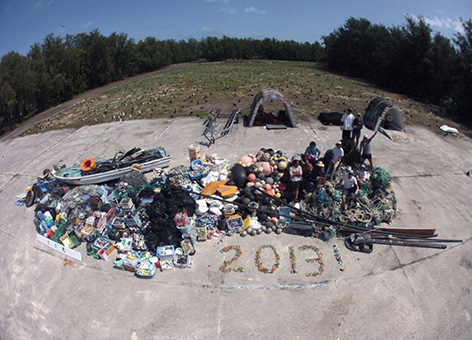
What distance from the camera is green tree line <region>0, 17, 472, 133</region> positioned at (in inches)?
916

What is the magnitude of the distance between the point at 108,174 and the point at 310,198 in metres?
7.75

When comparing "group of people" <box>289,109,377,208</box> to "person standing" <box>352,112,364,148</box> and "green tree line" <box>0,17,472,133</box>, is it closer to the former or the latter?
"person standing" <box>352,112,364,148</box>

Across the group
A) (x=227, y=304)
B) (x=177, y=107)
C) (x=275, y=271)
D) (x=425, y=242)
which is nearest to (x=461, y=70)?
(x=425, y=242)

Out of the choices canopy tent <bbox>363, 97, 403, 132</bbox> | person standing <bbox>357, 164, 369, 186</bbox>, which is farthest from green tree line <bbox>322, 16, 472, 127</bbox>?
person standing <bbox>357, 164, 369, 186</bbox>

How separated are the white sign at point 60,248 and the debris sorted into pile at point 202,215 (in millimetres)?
172

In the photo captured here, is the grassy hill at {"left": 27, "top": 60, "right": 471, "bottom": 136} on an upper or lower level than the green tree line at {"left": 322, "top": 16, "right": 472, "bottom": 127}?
lower

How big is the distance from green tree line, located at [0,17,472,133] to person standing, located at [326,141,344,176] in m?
17.3

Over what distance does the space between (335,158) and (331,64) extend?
44975mm

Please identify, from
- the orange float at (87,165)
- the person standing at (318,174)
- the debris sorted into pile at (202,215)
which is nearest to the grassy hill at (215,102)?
the orange float at (87,165)

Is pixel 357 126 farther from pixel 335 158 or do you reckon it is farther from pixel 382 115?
pixel 382 115

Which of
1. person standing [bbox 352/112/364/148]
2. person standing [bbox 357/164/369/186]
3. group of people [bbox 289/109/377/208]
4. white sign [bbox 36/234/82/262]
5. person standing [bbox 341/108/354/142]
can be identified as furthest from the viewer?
person standing [bbox 341/108/354/142]

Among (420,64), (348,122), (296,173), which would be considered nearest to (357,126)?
(348,122)

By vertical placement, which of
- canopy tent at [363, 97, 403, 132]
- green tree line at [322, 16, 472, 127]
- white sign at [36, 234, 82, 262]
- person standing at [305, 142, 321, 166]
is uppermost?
green tree line at [322, 16, 472, 127]

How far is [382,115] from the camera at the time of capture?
13430 mm
